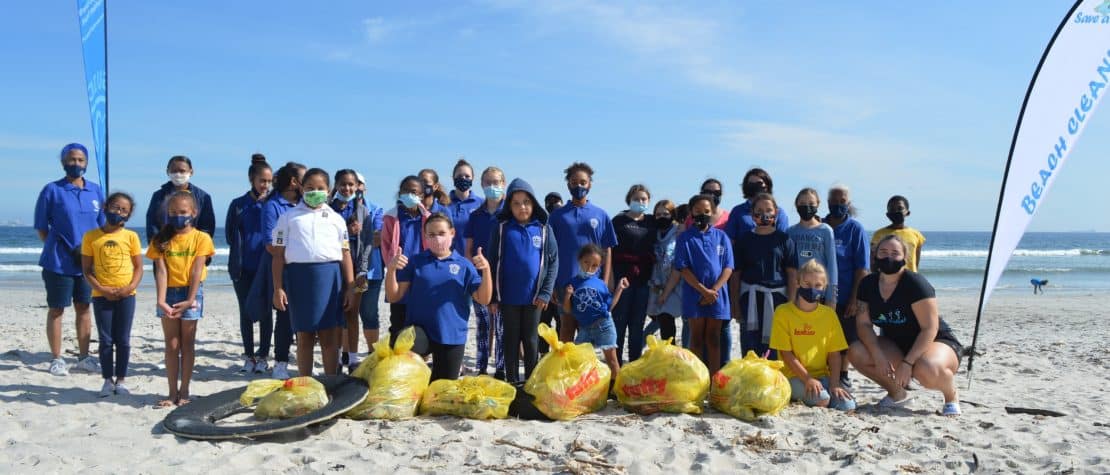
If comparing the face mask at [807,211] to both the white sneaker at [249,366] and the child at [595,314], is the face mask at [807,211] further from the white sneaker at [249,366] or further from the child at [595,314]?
the white sneaker at [249,366]

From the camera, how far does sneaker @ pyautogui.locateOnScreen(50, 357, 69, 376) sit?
5.93m

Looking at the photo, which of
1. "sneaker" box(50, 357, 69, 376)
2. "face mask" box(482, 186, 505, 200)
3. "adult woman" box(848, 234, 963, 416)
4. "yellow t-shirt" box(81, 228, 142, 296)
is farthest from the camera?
"sneaker" box(50, 357, 69, 376)

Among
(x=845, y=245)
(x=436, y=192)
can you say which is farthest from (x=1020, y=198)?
(x=436, y=192)

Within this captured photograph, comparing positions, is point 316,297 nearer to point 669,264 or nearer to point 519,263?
Answer: point 519,263

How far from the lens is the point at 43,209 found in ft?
19.4

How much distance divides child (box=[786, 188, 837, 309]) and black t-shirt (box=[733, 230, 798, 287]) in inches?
2.9

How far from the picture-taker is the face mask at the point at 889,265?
188 inches

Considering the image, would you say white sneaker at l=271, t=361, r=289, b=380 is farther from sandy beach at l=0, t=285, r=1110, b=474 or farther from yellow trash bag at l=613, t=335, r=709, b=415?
yellow trash bag at l=613, t=335, r=709, b=415

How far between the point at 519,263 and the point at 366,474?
6.70 feet

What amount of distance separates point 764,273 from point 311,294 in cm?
319

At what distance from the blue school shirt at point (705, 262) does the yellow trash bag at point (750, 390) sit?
33.6 inches

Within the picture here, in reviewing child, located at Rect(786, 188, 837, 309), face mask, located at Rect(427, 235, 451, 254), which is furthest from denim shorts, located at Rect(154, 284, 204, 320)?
child, located at Rect(786, 188, 837, 309)

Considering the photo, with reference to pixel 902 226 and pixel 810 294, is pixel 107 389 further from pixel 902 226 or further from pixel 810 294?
pixel 902 226

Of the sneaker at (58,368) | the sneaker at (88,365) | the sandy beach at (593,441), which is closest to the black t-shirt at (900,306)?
the sandy beach at (593,441)
